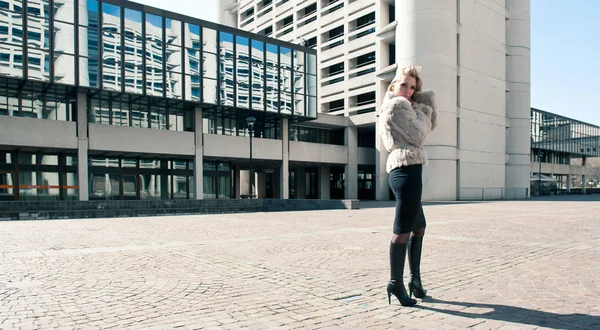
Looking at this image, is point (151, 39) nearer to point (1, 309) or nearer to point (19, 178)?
point (19, 178)

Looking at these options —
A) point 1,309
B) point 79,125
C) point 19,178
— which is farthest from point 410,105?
point 19,178

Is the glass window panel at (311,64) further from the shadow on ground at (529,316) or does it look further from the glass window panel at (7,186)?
the shadow on ground at (529,316)

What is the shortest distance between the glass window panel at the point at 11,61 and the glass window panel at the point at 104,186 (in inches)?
370

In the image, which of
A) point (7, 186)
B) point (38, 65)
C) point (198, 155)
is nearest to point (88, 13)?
point (38, 65)

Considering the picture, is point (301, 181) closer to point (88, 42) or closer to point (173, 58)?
point (173, 58)

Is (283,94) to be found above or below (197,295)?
above

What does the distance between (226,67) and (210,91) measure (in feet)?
7.76

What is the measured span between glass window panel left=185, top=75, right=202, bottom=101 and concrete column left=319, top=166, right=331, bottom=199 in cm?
1902

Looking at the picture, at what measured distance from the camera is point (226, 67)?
1294 inches

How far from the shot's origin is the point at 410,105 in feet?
13.5

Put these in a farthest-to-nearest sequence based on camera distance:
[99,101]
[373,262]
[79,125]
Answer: [99,101] → [79,125] → [373,262]

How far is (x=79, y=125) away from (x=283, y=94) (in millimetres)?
15557

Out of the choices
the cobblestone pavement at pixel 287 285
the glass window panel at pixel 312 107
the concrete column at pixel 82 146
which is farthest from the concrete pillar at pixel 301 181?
the cobblestone pavement at pixel 287 285

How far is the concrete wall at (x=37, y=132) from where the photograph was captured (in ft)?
84.3
